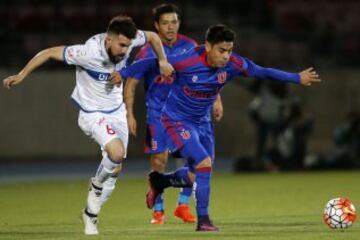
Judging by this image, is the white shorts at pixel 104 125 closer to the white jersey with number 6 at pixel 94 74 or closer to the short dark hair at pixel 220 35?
the white jersey with number 6 at pixel 94 74

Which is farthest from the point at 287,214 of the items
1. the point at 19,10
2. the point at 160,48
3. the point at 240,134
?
the point at 19,10

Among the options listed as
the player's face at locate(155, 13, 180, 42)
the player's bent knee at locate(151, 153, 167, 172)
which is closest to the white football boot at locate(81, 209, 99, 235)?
the player's bent knee at locate(151, 153, 167, 172)

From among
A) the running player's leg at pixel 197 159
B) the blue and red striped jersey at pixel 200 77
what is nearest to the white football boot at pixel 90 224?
the running player's leg at pixel 197 159

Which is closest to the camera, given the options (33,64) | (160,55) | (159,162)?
(33,64)

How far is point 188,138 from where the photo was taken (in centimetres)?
1007

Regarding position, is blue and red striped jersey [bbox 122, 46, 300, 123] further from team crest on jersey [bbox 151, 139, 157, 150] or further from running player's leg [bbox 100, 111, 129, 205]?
team crest on jersey [bbox 151, 139, 157, 150]

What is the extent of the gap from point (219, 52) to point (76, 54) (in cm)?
129

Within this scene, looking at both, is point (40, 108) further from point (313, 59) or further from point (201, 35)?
point (313, 59)

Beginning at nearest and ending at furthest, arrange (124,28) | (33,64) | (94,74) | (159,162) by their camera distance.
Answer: (33,64) → (124,28) → (94,74) → (159,162)

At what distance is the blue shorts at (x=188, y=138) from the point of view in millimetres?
9902

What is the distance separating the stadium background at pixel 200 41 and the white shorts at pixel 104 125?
12876 mm

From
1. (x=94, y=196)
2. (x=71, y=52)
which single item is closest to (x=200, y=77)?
(x=71, y=52)

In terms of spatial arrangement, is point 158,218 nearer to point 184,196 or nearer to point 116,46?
point 184,196

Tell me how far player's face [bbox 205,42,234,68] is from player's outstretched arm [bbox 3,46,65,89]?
1349 millimetres
